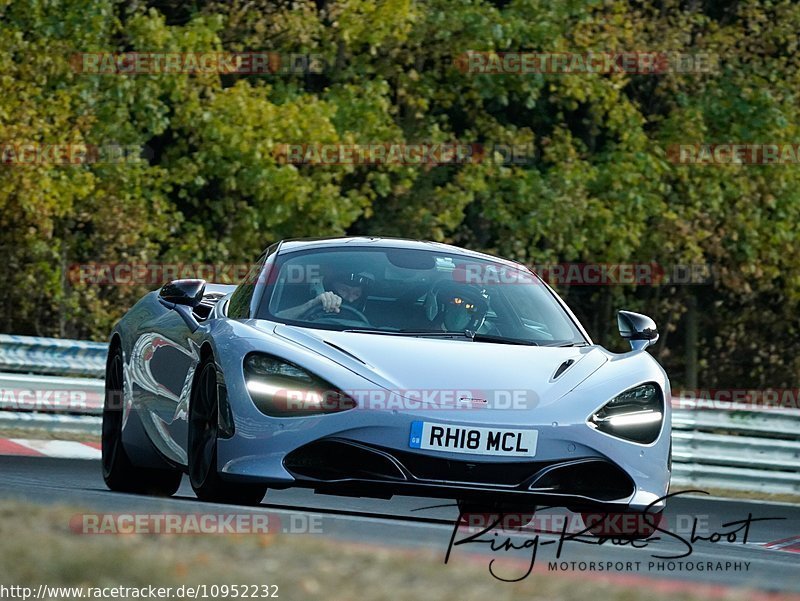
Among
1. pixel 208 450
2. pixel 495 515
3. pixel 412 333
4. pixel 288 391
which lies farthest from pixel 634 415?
pixel 208 450

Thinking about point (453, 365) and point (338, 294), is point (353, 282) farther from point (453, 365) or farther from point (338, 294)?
point (453, 365)

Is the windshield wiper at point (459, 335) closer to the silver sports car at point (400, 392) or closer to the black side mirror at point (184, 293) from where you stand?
the silver sports car at point (400, 392)

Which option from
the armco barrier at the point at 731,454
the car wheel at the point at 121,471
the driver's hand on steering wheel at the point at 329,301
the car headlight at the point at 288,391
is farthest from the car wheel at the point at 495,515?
the armco barrier at the point at 731,454

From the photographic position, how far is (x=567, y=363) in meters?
7.59

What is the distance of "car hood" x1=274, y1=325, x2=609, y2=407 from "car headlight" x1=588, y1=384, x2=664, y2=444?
0.18 meters

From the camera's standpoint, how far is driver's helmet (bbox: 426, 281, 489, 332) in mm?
8086

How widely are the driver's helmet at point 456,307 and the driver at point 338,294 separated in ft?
1.07

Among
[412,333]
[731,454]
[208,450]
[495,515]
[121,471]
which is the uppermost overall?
[412,333]

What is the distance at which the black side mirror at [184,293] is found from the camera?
830 centimetres

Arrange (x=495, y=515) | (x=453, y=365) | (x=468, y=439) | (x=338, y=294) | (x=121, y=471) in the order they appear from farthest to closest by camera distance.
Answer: (x=121, y=471), (x=338, y=294), (x=495, y=515), (x=453, y=365), (x=468, y=439)

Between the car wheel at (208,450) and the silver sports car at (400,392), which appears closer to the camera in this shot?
the silver sports car at (400,392)

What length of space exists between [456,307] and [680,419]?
21.0 feet

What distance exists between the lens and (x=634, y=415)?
7312mm

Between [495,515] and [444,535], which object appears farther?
[495,515]
